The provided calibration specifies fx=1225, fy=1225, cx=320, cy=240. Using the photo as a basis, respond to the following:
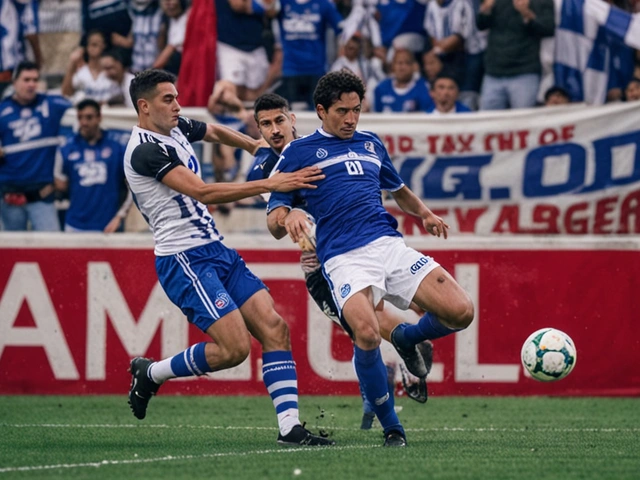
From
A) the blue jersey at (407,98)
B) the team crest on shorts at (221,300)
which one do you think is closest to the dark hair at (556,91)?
the blue jersey at (407,98)

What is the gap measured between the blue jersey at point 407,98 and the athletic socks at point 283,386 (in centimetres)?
589

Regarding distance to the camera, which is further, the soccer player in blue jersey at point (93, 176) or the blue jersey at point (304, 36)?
the blue jersey at point (304, 36)

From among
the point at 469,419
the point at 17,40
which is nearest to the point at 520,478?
the point at 469,419

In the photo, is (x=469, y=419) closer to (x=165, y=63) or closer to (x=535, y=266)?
(x=535, y=266)

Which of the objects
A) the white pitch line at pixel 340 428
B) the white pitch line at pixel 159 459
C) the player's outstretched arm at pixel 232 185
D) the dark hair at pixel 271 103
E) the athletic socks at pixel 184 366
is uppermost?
the dark hair at pixel 271 103

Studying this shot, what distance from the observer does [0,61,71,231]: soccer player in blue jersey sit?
12594mm

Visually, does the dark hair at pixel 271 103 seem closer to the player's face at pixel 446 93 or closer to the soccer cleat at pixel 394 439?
the soccer cleat at pixel 394 439

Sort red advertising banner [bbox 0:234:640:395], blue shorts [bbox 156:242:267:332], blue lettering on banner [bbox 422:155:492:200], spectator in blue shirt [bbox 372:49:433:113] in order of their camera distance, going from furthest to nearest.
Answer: spectator in blue shirt [bbox 372:49:433:113]
blue lettering on banner [bbox 422:155:492:200]
red advertising banner [bbox 0:234:640:395]
blue shorts [bbox 156:242:267:332]

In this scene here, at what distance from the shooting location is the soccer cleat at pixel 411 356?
8156 mm

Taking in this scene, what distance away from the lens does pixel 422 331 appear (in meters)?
7.92

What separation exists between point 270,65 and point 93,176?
245 cm

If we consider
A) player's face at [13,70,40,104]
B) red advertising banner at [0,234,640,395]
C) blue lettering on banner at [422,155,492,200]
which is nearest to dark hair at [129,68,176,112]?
red advertising banner at [0,234,640,395]

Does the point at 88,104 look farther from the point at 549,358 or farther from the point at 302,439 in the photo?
the point at 549,358

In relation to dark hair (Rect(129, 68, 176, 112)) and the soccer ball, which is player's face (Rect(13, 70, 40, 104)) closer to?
dark hair (Rect(129, 68, 176, 112))
